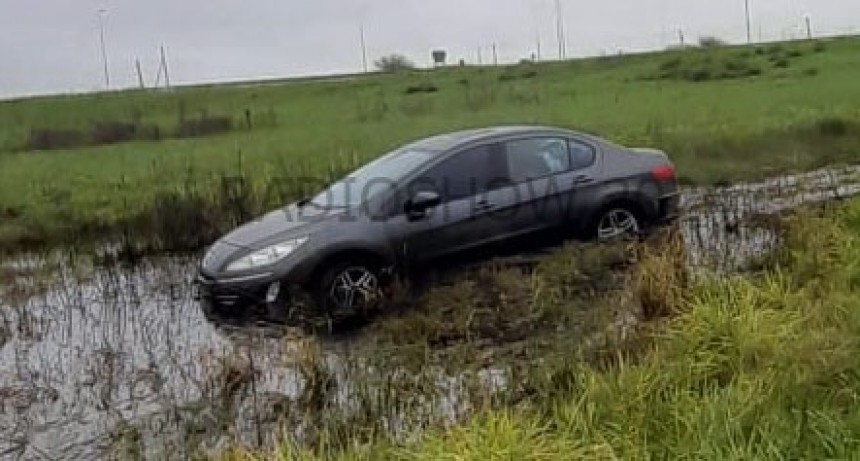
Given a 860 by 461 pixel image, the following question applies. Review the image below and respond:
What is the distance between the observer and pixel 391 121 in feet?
105

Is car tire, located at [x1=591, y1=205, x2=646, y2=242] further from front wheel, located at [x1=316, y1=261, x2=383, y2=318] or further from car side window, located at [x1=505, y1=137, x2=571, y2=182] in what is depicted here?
front wheel, located at [x1=316, y1=261, x2=383, y2=318]

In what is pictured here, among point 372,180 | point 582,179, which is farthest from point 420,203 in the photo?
point 582,179

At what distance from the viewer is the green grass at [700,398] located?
201 inches

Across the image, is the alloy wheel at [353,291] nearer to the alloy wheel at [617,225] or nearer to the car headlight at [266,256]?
the car headlight at [266,256]

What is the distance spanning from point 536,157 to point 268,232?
8.99 ft

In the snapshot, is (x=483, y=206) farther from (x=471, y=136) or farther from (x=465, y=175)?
(x=471, y=136)

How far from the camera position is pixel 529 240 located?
10.5 m

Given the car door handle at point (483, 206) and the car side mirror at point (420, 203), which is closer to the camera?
the car side mirror at point (420, 203)

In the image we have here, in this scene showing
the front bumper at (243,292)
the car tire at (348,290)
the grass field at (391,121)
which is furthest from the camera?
the grass field at (391,121)

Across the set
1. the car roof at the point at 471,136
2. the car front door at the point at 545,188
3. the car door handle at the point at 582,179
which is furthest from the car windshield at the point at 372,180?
the car door handle at the point at 582,179

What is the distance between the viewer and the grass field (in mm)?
18641

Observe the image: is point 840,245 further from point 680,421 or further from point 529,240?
point 680,421

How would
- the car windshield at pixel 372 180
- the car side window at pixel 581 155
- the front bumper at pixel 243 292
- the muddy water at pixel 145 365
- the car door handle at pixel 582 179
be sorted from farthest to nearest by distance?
the car side window at pixel 581 155
the car door handle at pixel 582 179
the car windshield at pixel 372 180
the front bumper at pixel 243 292
the muddy water at pixel 145 365

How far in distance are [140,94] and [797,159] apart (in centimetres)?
3664
